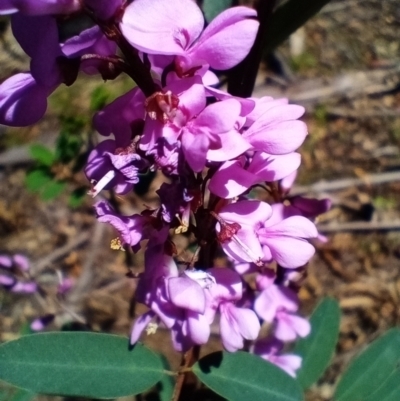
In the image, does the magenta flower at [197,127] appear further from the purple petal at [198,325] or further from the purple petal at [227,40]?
the purple petal at [198,325]

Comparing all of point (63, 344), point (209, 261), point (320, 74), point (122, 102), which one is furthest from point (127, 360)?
point (320, 74)

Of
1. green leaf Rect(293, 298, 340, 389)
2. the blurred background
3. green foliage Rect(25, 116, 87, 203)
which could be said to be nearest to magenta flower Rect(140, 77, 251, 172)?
green leaf Rect(293, 298, 340, 389)

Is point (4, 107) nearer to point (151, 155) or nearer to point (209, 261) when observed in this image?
point (151, 155)

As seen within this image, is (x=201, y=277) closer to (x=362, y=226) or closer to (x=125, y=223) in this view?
(x=125, y=223)

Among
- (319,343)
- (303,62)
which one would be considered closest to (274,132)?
(319,343)

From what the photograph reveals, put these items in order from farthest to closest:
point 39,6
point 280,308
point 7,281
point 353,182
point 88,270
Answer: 1. point 353,182
2. point 88,270
3. point 7,281
4. point 280,308
5. point 39,6

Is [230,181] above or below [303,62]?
above
